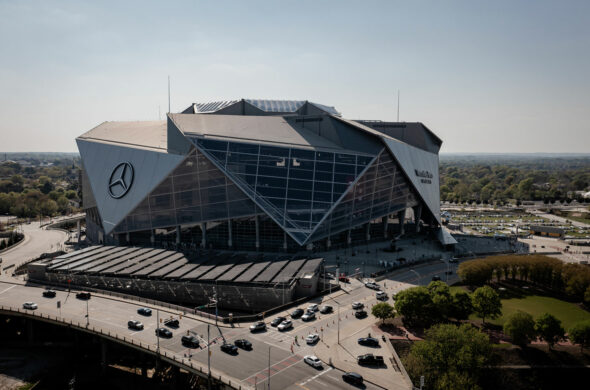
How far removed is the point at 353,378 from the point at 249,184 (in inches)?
1703

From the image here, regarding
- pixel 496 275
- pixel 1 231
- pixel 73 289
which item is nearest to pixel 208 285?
pixel 73 289

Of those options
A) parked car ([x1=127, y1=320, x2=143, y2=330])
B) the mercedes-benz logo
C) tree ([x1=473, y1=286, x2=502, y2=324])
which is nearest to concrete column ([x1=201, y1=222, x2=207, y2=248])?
the mercedes-benz logo

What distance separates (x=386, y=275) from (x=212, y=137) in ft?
122

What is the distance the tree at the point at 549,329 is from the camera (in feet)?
148

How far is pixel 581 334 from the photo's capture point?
146ft

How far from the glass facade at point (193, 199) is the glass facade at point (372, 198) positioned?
47.8ft

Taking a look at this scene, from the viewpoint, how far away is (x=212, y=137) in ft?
247

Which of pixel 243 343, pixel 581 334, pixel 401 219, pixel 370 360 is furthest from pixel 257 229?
pixel 581 334

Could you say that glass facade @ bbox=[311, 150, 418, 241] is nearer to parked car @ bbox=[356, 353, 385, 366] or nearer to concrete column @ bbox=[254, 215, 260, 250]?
concrete column @ bbox=[254, 215, 260, 250]

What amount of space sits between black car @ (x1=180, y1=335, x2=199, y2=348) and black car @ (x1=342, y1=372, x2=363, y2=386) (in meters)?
14.6

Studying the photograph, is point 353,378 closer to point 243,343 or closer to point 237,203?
point 243,343

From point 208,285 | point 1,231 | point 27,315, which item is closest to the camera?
point 27,315

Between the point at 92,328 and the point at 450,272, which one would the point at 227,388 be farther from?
the point at 450,272

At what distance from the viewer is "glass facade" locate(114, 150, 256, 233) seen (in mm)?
73312
